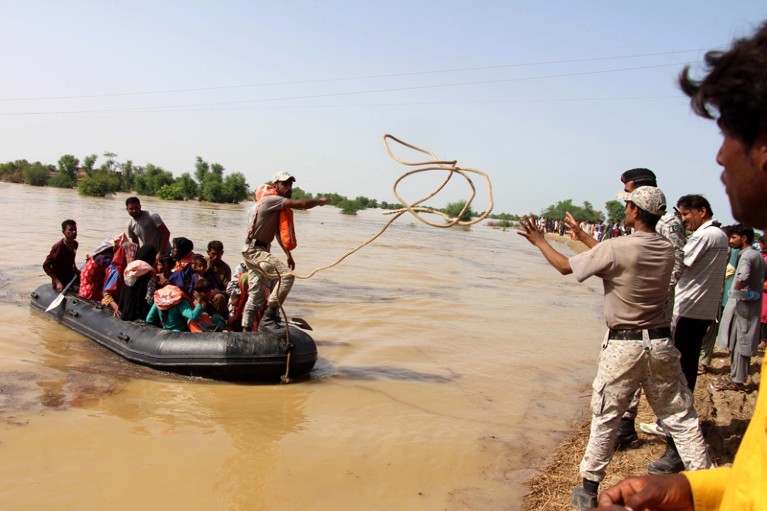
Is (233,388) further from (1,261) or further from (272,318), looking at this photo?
(1,261)

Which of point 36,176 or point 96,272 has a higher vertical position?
point 36,176

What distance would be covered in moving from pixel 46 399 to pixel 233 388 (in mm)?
1838

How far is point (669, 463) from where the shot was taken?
4.07m

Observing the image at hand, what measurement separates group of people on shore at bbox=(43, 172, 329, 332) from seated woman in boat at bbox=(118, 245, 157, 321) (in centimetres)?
1

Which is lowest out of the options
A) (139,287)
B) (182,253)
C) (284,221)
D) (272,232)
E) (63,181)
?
(139,287)

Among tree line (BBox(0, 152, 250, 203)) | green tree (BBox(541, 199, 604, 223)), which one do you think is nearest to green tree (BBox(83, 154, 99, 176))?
tree line (BBox(0, 152, 250, 203))

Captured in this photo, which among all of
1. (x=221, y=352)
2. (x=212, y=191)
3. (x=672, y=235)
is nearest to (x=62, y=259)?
(x=221, y=352)

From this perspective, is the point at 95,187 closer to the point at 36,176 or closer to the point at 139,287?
the point at 36,176

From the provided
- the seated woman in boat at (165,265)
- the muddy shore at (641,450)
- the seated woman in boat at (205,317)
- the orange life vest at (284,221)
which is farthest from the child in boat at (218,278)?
the muddy shore at (641,450)

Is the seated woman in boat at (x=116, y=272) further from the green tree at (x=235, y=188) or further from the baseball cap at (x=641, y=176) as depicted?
the green tree at (x=235, y=188)

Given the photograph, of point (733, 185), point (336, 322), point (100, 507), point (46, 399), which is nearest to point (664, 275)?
point (733, 185)

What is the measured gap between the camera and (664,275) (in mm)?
3514

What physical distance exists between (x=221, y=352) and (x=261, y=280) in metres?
0.92

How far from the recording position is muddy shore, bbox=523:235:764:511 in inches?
169
